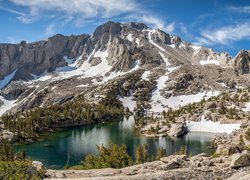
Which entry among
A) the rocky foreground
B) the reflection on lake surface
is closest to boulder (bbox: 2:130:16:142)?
the reflection on lake surface

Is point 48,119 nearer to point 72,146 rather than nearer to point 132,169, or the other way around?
point 72,146

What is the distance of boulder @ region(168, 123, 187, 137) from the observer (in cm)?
16600

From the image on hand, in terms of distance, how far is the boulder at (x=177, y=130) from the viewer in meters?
166

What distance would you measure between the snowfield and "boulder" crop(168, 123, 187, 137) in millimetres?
8195

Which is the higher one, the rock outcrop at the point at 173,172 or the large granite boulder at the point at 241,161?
the large granite boulder at the point at 241,161

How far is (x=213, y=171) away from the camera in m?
43.7

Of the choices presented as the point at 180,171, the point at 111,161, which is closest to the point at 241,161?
the point at 180,171

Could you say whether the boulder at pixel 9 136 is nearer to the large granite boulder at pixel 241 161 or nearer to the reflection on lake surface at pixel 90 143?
the reflection on lake surface at pixel 90 143

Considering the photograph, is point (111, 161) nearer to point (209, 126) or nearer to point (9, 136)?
point (9, 136)

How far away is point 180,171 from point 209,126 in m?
143

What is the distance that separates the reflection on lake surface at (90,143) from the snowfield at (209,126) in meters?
7.09

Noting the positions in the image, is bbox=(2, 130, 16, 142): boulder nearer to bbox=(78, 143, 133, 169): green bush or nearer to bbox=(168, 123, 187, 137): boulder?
bbox=(168, 123, 187, 137): boulder

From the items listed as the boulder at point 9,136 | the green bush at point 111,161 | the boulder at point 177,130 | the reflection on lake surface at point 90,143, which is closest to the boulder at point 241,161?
the green bush at point 111,161

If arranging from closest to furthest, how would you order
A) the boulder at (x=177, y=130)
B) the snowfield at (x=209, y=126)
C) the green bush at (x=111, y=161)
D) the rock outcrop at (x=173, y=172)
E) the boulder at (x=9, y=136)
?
the rock outcrop at (x=173, y=172), the green bush at (x=111, y=161), the boulder at (x=9, y=136), the boulder at (x=177, y=130), the snowfield at (x=209, y=126)
